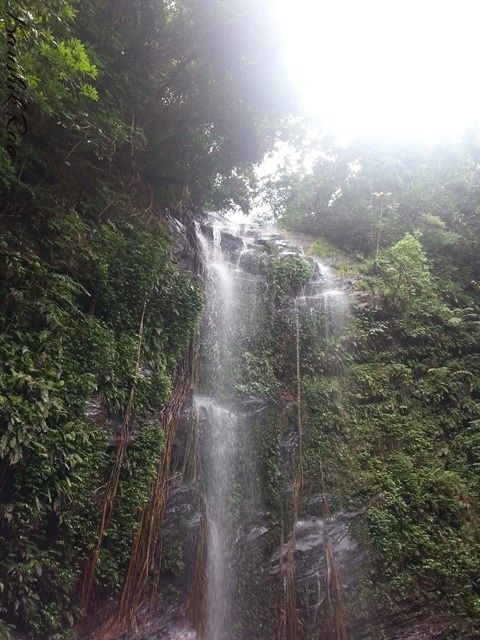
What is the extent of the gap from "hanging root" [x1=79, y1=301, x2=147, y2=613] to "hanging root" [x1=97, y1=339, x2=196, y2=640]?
465mm

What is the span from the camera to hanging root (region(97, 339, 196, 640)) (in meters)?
5.03

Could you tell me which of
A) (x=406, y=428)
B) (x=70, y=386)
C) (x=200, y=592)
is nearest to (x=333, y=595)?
(x=200, y=592)

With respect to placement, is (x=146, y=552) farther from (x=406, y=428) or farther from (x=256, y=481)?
(x=406, y=428)

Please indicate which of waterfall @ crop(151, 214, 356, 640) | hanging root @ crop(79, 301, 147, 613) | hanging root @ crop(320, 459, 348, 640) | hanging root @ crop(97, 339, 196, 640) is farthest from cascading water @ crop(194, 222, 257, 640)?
hanging root @ crop(79, 301, 147, 613)

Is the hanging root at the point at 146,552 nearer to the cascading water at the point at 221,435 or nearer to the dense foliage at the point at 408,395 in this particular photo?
the cascading water at the point at 221,435

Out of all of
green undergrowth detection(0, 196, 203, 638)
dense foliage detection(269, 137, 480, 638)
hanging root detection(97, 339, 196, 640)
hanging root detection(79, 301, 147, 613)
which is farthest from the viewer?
dense foliage detection(269, 137, 480, 638)

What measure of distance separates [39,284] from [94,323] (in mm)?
872

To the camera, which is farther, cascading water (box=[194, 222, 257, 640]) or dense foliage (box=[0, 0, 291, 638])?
cascading water (box=[194, 222, 257, 640])

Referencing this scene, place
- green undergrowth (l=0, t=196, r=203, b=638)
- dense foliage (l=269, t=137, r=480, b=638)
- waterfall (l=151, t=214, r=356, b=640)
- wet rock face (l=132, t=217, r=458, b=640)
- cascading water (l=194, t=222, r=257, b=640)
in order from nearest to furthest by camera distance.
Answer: green undergrowth (l=0, t=196, r=203, b=638), wet rock face (l=132, t=217, r=458, b=640), waterfall (l=151, t=214, r=356, b=640), cascading water (l=194, t=222, r=257, b=640), dense foliage (l=269, t=137, r=480, b=638)

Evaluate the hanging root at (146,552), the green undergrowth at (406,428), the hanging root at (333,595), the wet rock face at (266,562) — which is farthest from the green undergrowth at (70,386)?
the green undergrowth at (406,428)

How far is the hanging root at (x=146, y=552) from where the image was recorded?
503cm

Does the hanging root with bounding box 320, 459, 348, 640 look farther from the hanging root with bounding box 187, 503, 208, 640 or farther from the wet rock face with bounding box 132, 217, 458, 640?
the hanging root with bounding box 187, 503, 208, 640

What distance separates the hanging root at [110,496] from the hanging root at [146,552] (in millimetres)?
465

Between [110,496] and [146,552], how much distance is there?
88cm
